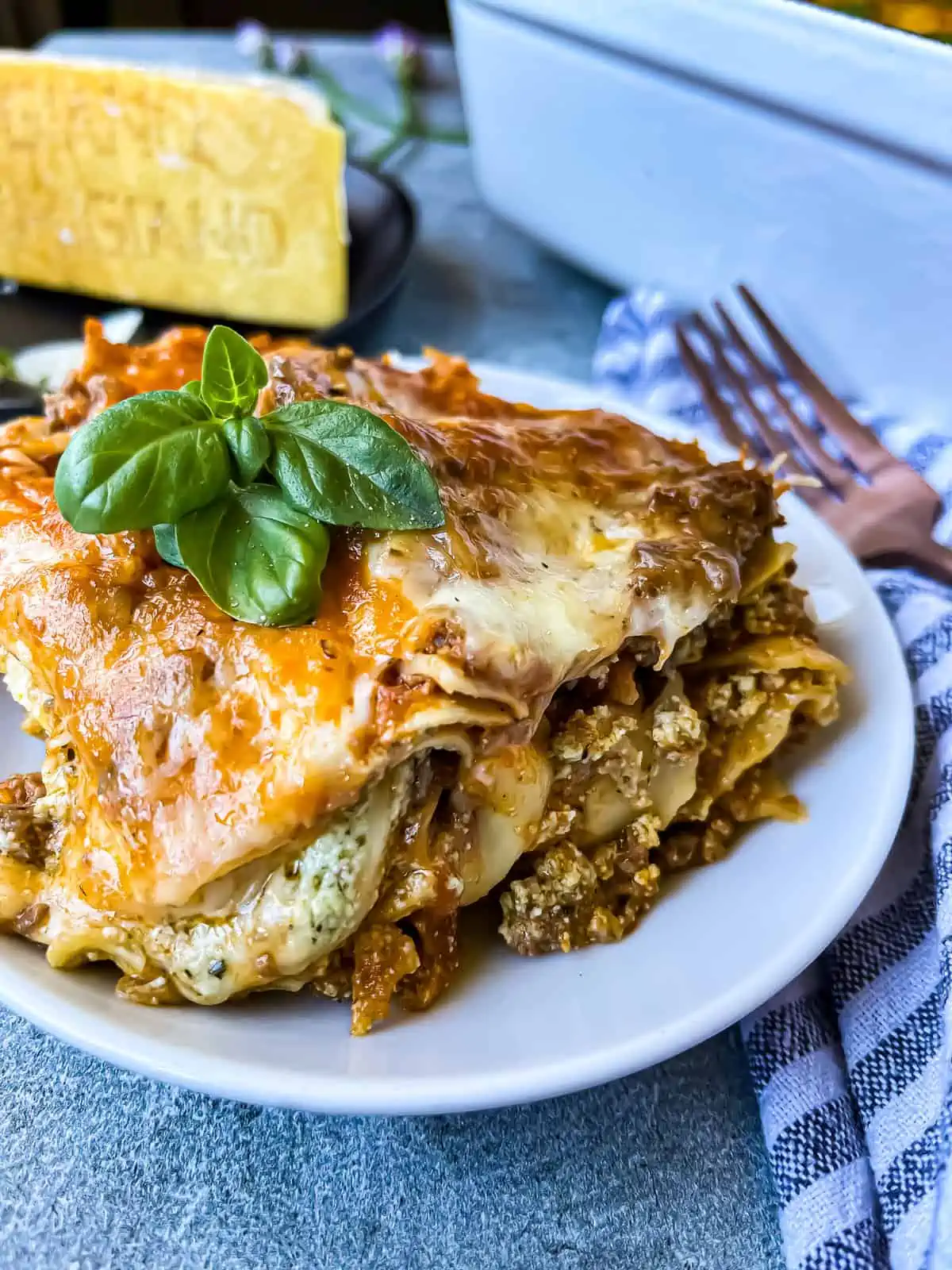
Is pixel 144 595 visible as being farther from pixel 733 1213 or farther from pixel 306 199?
pixel 306 199

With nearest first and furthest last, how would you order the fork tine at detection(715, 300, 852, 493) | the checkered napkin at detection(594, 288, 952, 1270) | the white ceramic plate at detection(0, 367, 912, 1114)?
the white ceramic plate at detection(0, 367, 912, 1114), the checkered napkin at detection(594, 288, 952, 1270), the fork tine at detection(715, 300, 852, 493)

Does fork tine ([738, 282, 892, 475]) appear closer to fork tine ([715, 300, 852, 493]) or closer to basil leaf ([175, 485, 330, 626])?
fork tine ([715, 300, 852, 493])

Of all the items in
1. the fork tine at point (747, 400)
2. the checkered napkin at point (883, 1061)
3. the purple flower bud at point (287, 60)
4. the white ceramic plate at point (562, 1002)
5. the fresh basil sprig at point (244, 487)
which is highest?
the fresh basil sprig at point (244, 487)

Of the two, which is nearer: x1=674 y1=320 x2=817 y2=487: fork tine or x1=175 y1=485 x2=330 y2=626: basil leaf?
x1=175 y1=485 x2=330 y2=626: basil leaf

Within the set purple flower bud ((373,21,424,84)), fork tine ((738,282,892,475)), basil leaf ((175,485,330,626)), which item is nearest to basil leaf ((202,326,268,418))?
basil leaf ((175,485,330,626))

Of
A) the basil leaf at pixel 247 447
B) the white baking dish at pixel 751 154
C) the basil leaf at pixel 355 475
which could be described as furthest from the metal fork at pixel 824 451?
the basil leaf at pixel 247 447

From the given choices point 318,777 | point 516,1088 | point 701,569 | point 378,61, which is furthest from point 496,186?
point 516,1088

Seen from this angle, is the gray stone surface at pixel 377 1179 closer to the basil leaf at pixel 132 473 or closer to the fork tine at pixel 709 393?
the basil leaf at pixel 132 473
